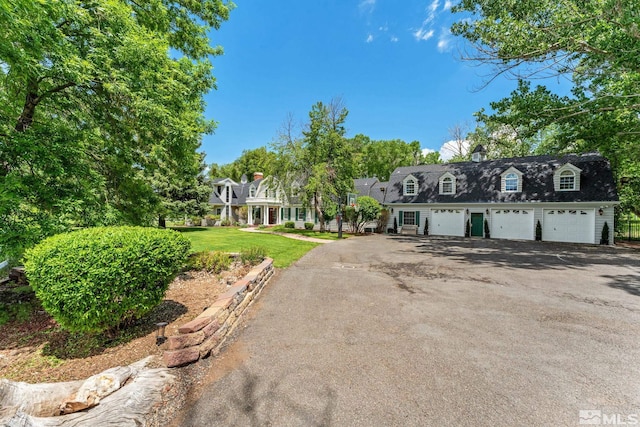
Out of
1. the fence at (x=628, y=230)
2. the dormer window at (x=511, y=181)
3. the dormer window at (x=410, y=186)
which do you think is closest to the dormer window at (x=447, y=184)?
the dormer window at (x=410, y=186)

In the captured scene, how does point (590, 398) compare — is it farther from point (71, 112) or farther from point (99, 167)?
point (71, 112)

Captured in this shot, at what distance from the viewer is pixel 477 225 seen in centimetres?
2080

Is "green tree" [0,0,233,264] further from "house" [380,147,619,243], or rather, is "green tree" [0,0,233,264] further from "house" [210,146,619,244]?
"house" [380,147,619,243]

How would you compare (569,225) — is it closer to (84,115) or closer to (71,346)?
(71,346)

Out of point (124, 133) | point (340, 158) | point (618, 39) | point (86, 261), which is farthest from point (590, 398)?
point (340, 158)

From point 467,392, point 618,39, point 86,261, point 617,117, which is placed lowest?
point 467,392

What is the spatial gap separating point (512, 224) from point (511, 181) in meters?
3.55

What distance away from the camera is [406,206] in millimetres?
23969

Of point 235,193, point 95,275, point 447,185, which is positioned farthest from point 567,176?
point 235,193

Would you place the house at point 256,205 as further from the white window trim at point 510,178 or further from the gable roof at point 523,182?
the white window trim at point 510,178

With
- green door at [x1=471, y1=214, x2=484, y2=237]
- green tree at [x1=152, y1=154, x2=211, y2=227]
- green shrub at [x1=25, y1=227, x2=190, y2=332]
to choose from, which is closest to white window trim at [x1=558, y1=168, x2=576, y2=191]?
green door at [x1=471, y1=214, x2=484, y2=237]

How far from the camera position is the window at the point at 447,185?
22.8m

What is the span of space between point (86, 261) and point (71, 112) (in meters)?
5.22

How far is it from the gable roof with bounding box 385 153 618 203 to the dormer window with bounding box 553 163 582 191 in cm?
34
